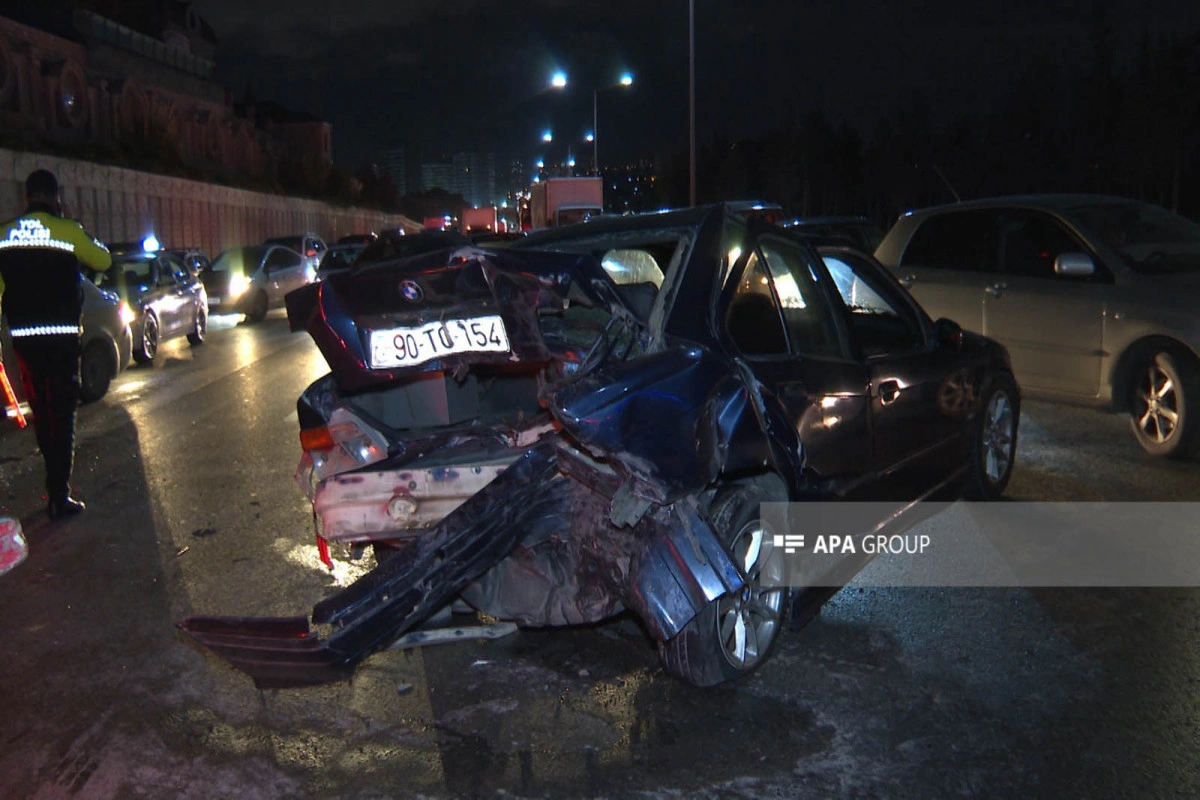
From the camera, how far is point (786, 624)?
4.38 m

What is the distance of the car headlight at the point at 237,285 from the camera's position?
2266 centimetres

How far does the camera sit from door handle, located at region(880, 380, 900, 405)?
504 cm

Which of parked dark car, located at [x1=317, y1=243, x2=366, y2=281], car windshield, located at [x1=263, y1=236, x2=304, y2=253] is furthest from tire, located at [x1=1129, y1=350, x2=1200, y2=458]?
car windshield, located at [x1=263, y1=236, x2=304, y2=253]

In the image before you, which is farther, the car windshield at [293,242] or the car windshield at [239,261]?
the car windshield at [293,242]

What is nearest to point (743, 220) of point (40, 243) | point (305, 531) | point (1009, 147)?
point (305, 531)

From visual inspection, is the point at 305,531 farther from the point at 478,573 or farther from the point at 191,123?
the point at 191,123

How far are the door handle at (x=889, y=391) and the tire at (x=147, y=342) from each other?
39.0 ft

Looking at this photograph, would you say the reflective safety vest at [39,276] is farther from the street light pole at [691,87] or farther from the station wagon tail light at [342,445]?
the street light pole at [691,87]

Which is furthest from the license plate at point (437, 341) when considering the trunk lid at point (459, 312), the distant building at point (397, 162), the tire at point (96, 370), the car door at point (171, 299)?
the distant building at point (397, 162)

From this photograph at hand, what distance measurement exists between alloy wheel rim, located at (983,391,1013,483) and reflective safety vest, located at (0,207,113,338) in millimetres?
5458

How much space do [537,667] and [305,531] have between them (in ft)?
8.16

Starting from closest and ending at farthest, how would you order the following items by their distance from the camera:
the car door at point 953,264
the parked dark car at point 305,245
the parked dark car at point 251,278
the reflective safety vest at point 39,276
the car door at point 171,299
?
the reflective safety vest at point 39,276 → the car door at point 953,264 → the car door at point 171,299 → the parked dark car at point 251,278 → the parked dark car at point 305,245

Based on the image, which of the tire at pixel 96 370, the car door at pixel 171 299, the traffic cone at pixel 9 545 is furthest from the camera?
the car door at pixel 171 299

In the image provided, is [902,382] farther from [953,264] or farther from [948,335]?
[953,264]
